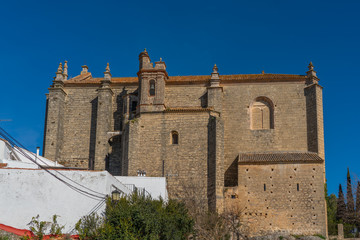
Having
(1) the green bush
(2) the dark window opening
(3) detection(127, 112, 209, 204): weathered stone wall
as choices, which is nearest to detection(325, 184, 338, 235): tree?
(3) detection(127, 112, 209, 204): weathered stone wall

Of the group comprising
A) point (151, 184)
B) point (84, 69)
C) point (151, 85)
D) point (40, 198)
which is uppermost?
point (84, 69)

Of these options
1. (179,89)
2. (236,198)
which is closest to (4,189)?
(236,198)

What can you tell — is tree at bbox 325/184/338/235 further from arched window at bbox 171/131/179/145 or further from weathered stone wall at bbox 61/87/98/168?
weathered stone wall at bbox 61/87/98/168

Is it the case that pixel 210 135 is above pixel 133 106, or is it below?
below

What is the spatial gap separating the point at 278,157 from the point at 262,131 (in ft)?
10.9

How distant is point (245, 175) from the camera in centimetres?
3325

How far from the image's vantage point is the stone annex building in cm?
3262

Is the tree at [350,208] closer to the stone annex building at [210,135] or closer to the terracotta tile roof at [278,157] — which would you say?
the stone annex building at [210,135]

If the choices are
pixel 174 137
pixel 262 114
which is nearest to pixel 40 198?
pixel 174 137

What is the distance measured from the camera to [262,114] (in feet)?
123

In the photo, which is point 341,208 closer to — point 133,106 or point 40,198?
point 133,106

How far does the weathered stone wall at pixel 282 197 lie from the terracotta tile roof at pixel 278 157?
0.31 metres

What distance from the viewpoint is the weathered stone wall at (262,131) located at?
36.2m

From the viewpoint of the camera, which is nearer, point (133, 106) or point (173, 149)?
point (173, 149)
